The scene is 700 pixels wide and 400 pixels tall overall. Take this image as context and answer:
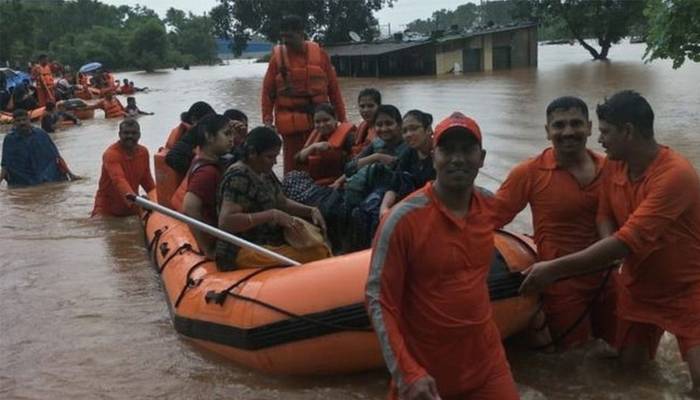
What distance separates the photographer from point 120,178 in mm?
7520

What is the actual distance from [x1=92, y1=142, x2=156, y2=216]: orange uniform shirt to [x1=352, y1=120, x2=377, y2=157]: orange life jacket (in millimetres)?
2302

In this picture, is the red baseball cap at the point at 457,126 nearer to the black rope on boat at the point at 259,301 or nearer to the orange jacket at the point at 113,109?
the black rope on boat at the point at 259,301

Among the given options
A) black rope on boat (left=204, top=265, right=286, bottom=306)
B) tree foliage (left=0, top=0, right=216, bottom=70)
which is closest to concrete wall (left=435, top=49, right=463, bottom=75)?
tree foliage (left=0, top=0, right=216, bottom=70)

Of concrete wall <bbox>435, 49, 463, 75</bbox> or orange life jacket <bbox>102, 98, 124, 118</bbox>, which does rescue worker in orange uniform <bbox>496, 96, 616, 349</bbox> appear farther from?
concrete wall <bbox>435, 49, 463, 75</bbox>

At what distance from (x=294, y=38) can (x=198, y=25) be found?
8627 cm

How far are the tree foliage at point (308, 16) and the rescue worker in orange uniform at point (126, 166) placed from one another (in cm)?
3632

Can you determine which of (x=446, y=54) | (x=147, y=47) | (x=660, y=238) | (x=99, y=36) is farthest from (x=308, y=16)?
(x=660, y=238)

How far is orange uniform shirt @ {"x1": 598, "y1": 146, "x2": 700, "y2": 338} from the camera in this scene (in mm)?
3402

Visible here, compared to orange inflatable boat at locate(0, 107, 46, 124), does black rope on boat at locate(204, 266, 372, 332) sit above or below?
above

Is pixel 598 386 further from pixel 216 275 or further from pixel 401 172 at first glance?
pixel 216 275

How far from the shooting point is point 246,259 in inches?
183

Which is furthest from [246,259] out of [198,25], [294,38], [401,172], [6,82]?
[198,25]

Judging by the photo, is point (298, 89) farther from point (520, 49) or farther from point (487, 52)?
point (520, 49)

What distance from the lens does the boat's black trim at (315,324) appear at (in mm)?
3959
